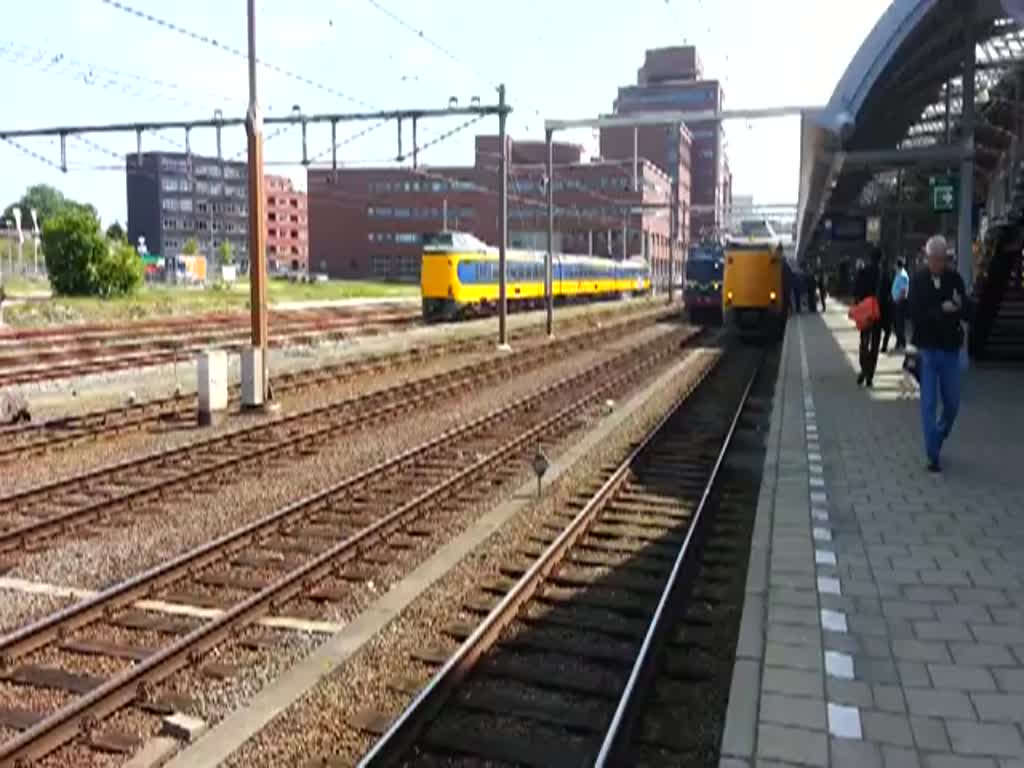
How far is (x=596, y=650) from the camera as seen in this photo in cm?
539

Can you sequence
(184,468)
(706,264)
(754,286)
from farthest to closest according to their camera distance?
(706,264) → (754,286) → (184,468)

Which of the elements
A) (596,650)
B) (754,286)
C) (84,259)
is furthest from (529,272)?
(596,650)

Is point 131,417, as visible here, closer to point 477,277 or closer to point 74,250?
point 477,277

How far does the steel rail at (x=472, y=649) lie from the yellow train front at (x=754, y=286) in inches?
735

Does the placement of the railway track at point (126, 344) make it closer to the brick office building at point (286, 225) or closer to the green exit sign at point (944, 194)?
the green exit sign at point (944, 194)

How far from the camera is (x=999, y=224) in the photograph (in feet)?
59.6

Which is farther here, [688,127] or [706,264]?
[688,127]

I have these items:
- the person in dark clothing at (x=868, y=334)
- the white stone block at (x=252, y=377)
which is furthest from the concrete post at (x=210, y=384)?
the person in dark clothing at (x=868, y=334)

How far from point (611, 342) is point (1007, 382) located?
549 inches

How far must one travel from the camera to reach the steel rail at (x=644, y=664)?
4102 millimetres

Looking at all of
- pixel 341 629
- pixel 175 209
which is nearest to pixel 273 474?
pixel 341 629

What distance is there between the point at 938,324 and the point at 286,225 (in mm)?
124828

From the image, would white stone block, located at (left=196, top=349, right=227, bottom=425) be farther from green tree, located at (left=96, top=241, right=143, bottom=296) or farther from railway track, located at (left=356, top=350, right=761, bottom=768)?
green tree, located at (left=96, top=241, right=143, bottom=296)

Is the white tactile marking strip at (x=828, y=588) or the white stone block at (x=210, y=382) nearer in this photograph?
the white tactile marking strip at (x=828, y=588)
